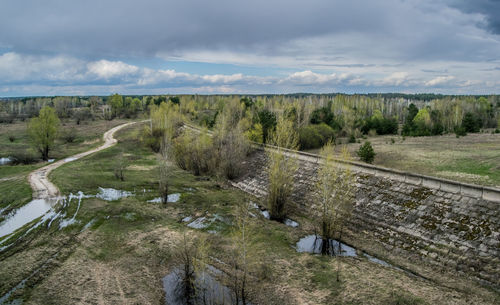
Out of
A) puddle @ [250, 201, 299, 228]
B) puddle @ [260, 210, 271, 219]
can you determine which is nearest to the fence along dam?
puddle @ [250, 201, 299, 228]

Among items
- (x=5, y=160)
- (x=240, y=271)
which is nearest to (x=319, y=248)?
(x=240, y=271)

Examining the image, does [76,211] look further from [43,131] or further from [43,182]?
[43,131]

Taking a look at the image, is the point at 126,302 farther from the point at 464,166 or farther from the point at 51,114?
the point at 51,114

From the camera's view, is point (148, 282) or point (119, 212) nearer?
point (148, 282)

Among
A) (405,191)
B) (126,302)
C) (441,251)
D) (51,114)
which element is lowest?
(126,302)

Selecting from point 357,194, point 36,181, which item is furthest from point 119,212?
point 357,194
